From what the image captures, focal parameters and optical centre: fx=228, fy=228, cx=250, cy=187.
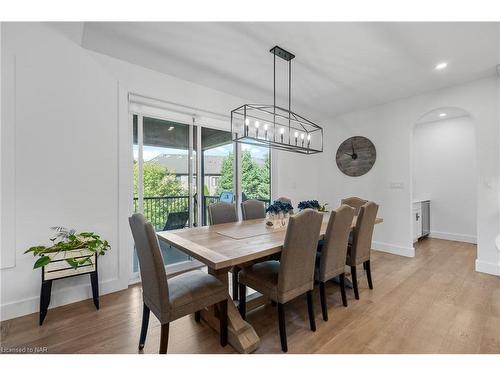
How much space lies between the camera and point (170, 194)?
10.3 feet

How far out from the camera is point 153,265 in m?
1.38

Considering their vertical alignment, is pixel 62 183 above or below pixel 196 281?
above

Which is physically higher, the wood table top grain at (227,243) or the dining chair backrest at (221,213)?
the dining chair backrest at (221,213)

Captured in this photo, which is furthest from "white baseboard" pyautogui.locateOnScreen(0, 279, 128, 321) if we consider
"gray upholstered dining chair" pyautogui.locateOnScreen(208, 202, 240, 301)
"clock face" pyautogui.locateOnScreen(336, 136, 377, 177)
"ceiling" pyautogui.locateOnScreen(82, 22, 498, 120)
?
"clock face" pyautogui.locateOnScreen(336, 136, 377, 177)

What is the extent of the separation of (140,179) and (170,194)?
17.5 inches

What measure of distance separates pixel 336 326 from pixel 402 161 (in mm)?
3108

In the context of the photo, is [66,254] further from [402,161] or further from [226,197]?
[402,161]

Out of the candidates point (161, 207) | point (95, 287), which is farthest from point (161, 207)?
point (95, 287)

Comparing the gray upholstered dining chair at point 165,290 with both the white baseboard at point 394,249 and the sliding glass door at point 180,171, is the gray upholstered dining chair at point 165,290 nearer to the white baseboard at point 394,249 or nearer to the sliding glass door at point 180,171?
the sliding glass door at point 180,171

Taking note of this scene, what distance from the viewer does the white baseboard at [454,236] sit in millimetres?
4434

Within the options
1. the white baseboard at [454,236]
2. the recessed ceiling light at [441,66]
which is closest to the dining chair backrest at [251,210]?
the recessed ceiling light at [441,66]

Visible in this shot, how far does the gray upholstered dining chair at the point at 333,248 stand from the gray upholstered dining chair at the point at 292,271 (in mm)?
194
